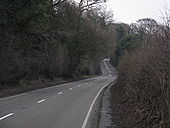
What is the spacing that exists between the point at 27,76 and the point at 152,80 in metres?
28.5

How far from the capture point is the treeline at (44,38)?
2792 cm

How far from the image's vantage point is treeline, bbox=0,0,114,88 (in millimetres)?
27922

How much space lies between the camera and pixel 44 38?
37344 millimetres

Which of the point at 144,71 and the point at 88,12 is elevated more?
the point at 88,12

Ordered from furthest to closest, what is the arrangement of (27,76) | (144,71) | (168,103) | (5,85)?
(27,76)
(5,85)
(144,71)
(168,103)

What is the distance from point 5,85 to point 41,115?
1674cm

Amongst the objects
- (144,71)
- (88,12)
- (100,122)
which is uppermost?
(88,12)

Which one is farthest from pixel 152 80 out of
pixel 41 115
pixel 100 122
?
pixel 41 115

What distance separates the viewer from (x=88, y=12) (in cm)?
5994

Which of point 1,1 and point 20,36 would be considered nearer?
point 1,1

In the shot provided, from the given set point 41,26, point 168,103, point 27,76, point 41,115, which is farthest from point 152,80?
point 27,76

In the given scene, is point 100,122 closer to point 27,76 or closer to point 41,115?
point 41,115

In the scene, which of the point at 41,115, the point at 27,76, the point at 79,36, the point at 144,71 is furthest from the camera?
the point at 79,36

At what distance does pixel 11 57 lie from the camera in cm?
2878
